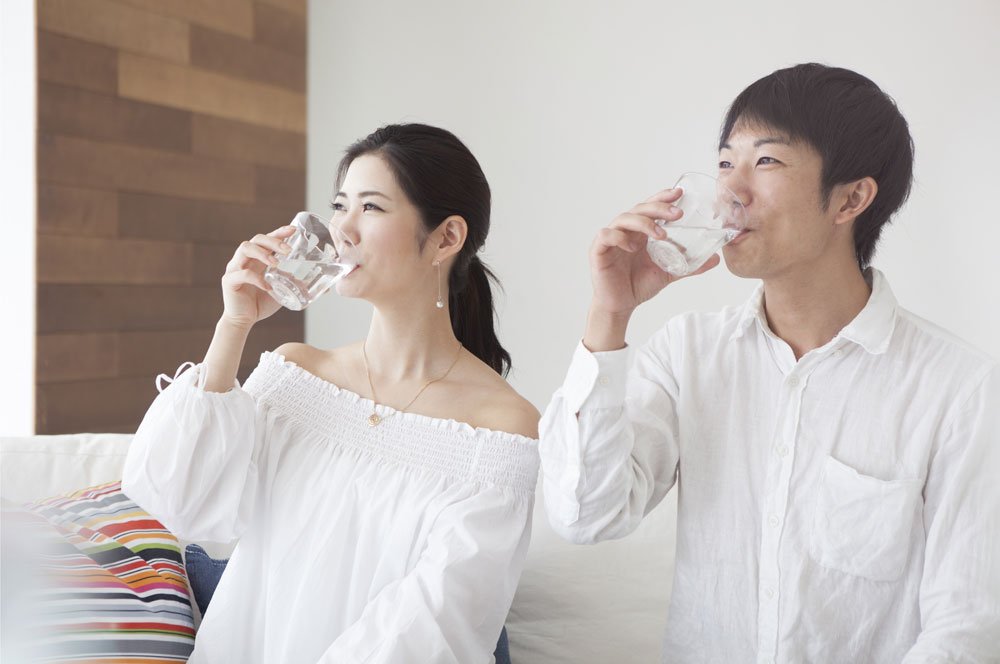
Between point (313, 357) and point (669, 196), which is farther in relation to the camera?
point (313, 357)

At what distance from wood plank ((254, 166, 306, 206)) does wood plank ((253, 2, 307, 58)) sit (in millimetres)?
474

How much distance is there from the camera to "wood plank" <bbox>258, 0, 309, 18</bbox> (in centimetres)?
358

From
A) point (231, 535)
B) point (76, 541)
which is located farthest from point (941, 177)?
point (76, 541)

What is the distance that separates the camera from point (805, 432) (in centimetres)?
140

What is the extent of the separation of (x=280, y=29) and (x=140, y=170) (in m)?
0.85

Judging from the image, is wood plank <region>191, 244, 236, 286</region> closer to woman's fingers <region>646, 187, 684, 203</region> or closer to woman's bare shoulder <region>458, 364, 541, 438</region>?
woman's bare shoulder <region>458, 364, 541, 438</region>

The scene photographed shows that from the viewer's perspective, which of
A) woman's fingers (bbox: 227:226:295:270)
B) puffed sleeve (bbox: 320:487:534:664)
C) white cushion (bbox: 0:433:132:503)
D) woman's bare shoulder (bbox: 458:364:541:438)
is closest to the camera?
puffed sleeve (bbox: 320:487:534:664)

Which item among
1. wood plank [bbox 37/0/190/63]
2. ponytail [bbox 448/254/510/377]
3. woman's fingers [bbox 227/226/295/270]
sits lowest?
ponytail [bbox 448/254/510/377]

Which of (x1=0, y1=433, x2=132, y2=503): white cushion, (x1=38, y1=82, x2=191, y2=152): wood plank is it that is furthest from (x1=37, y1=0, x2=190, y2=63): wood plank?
(x1=0, y1=433, x2=132, y2=503): white cushion

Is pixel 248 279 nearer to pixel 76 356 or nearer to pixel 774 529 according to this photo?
pixel 774 529

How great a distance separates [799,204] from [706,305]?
1.12 meters

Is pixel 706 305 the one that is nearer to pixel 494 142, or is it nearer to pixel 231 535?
pixel 494 142

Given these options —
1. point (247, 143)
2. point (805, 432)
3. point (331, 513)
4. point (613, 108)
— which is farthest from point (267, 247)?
point (247, 143)

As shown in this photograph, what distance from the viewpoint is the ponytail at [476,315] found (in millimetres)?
1882
